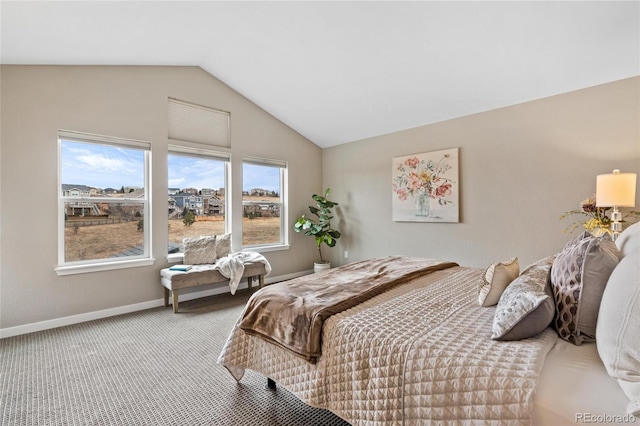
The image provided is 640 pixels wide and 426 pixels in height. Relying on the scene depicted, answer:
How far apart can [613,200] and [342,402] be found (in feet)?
9.02

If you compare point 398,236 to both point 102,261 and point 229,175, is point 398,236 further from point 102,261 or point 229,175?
point 102,261

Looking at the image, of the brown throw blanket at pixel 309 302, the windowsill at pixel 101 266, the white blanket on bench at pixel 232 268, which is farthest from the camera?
the white blanket on bench at pixel 232 268

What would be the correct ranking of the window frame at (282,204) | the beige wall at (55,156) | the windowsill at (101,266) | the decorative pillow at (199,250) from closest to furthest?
the beige wall at (55,156)
the windowsill at (101,266)
the decorative pillow at (199,250)
the window frame at (282,204)

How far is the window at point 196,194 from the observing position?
3996 millimetres

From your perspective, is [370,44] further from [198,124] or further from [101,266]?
[101,266]

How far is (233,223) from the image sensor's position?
4.45 meters

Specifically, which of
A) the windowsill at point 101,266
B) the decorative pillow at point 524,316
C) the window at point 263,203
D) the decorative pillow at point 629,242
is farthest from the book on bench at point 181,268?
the decorative pillow at point 629,242

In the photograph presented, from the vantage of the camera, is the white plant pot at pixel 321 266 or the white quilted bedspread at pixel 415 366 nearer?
the white quilted bedspread at pixel 415 366

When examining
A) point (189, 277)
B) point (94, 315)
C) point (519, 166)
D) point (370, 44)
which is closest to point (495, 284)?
point (519, 166)

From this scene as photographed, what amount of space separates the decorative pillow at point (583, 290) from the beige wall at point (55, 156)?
400cm

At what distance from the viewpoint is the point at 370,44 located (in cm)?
304

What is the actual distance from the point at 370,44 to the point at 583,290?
2.83m

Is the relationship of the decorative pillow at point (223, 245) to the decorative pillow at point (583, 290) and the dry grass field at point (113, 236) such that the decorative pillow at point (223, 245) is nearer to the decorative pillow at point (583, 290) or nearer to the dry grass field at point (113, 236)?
the dry grass field at point (113, 236)

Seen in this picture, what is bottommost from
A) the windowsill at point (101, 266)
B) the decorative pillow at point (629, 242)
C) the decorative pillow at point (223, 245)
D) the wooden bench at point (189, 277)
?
the wooden bench at point (189, 277)
